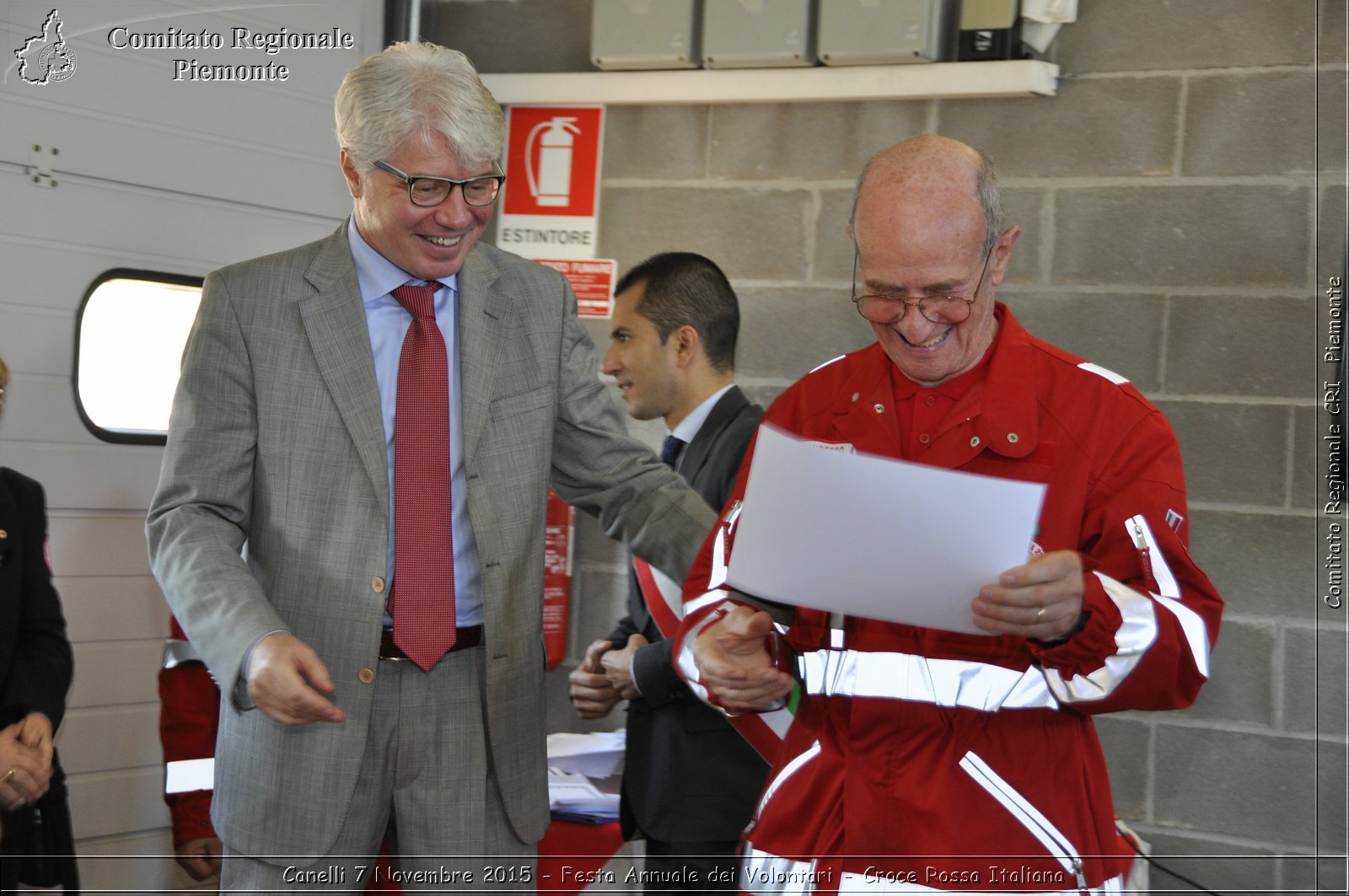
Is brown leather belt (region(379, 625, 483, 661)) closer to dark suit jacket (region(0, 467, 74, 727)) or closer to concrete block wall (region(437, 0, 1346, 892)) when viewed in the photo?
dark suit jacket (region(0, 467, 74, 727))

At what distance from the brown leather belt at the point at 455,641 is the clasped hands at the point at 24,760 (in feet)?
3.01

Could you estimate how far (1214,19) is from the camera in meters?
2.93

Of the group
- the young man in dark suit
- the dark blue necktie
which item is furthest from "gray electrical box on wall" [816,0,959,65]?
the dark blue necktie

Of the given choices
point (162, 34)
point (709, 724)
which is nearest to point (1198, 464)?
point (709, 724)

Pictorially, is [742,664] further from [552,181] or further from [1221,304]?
[552,181]

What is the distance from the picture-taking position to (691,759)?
8.12 ft

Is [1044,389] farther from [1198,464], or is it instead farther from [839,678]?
[1198,464]

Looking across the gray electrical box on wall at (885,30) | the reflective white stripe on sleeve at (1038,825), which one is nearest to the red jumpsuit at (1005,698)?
the reflective white stripe on sleeve at (1038,825)

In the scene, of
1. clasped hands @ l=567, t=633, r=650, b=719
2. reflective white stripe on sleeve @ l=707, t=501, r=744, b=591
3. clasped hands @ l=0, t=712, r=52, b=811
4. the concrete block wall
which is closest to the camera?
reflective white stripe on sleeve @ l=707, t=501, r=744, b=591

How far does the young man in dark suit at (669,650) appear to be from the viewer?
2.47 meters

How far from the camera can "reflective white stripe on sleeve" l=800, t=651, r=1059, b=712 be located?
147 centimetres

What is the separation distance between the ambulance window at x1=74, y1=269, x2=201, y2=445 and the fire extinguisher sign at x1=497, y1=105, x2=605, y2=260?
999 mm

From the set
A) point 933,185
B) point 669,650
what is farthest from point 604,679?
point 933,185

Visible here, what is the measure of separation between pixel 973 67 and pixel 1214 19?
0.57m
